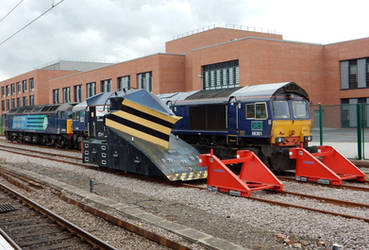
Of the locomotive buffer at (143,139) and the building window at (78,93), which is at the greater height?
the building window at (78,93)

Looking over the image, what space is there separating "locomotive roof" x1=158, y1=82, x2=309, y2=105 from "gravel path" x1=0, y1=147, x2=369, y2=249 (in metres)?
3.56

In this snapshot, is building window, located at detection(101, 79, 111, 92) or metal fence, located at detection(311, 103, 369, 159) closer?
metal fence, located at detection(311, 103, 369, 159)

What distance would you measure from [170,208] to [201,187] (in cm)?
246

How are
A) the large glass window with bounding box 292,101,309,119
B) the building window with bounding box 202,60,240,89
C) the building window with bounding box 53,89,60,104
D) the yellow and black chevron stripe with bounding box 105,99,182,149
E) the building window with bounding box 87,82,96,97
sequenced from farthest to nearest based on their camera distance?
the building window with bounding box 53,89,60,104
the building window with bounding box 87,82,96,97
the building window with bounding box 202,60,240,89
the large glass window with bounding box 292,101,309,119
the yellow and black chevron stripe with bounding box 105,99,182,149

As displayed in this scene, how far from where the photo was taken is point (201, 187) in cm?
1038

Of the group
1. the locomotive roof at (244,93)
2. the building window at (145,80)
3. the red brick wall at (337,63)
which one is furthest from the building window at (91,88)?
the locomotive roof at (244,93)

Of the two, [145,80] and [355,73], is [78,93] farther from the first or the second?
[355,73]

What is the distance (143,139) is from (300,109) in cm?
593

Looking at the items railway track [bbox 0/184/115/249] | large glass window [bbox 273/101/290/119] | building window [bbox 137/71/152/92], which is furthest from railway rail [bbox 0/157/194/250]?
building window [bbox 137/71/152/92]

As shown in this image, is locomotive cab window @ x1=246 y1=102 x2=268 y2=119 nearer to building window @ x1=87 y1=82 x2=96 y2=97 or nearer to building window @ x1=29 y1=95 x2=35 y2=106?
building window @ x1=87 y1=82 x2=96 y2=97

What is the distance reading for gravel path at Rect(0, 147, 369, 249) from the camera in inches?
235

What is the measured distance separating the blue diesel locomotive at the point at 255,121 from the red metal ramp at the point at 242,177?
2.51 meters

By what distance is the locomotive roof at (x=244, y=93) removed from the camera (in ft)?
42.9

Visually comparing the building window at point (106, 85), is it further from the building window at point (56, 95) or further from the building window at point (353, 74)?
the building window at point (353, 74)
